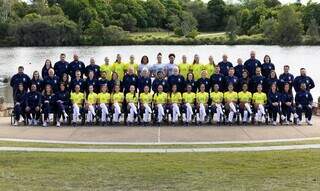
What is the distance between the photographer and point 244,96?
2156cm

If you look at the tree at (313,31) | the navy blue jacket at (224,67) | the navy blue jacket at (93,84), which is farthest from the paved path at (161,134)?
the tree at (313,31)

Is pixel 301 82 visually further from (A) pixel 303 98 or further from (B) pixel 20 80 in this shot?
(B) pixel 20 80

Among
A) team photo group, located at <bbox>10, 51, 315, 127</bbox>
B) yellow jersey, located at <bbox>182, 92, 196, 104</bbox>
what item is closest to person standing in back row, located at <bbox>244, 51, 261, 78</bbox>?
team photo group, located at <bbox>10, 51, 315, 127</bbox>

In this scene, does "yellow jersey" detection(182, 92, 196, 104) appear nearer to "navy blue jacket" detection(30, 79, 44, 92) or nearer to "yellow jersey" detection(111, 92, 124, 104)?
"yellow jersey" detection(111, 92, 124, 104)

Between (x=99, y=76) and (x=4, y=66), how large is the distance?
53.2 metres

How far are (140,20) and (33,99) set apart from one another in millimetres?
104061

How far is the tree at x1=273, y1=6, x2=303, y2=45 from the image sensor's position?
333 ft

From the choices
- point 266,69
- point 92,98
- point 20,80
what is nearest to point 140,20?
point 266,69

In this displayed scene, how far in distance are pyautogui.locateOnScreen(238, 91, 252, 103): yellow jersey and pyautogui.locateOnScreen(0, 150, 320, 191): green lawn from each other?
6467 millimetres

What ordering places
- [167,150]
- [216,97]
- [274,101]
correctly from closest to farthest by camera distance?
[167,150], [274,101], [216,97]

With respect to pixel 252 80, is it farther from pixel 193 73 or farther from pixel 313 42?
pixel 313 42

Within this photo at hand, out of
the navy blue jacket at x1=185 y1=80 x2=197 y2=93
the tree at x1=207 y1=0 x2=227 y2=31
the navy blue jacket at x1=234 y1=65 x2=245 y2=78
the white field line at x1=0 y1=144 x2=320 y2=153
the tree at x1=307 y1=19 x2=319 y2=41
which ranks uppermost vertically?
the tree at x1=207 y1=0 x2=227 y2=31

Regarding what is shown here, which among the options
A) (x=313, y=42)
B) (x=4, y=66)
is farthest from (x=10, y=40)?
(x=313, y=42)

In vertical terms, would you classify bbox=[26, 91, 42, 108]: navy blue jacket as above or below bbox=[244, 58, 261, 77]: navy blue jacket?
below
